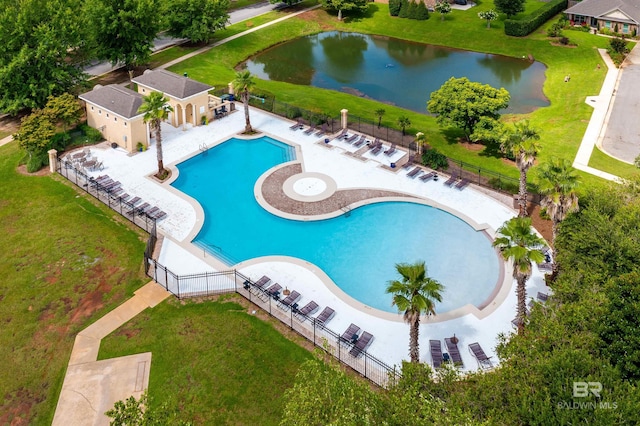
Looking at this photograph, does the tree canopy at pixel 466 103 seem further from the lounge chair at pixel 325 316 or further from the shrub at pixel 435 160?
the lounge chair at pixel 325 316

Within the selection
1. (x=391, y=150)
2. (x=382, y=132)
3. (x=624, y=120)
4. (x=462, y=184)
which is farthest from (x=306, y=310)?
(x=624, y=120)

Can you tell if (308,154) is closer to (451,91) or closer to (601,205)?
(451,91)

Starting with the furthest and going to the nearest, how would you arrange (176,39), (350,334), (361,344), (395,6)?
(395,6)
(176,39)
(350,334)
(361,344)

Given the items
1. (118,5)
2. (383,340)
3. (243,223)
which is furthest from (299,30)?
(383,340)

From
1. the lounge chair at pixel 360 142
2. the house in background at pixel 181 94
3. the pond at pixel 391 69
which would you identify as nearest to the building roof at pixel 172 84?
the house in background at pixel 181 94

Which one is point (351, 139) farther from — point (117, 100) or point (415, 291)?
point (415, 291)

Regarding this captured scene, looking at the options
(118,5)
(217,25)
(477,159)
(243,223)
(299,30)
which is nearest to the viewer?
(243,223)

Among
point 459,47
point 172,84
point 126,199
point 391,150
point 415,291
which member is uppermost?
point 172,84

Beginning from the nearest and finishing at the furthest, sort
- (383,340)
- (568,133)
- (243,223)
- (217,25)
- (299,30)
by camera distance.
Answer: (383,340), (243,223), (568,133), (217,25), (299,30)
